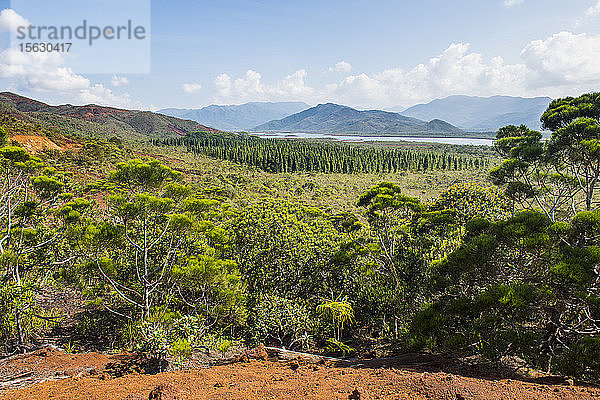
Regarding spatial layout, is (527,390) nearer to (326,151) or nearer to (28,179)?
(28,179)

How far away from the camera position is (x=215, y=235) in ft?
42.0

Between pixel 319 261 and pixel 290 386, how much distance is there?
22.8 ft

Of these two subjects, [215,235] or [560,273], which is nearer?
[560,273]

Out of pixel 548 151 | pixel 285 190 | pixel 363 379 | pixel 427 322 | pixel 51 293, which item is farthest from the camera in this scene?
pixel 285 190

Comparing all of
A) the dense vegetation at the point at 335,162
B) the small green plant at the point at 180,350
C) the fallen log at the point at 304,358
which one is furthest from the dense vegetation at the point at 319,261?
the dense vegetation at the point at 335,162

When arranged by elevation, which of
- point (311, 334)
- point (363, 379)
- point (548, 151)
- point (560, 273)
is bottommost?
point (311, 334)

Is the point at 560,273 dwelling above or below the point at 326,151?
below

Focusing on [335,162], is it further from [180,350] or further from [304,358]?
[180,350]

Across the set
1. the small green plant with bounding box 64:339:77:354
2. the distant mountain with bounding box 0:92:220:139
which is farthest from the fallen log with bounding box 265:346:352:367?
the distant mountain with bounding box 0:92:220:139

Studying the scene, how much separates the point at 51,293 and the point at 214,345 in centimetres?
1014

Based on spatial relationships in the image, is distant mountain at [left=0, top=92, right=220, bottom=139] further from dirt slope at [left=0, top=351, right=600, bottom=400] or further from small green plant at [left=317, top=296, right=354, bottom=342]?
dirt slope at [left=0, top=351, right=600, bottom=400]

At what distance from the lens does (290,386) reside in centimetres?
655

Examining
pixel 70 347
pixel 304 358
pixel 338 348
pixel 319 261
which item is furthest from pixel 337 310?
pixel 70 347

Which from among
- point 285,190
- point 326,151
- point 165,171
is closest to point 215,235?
point 165,171
